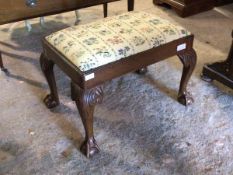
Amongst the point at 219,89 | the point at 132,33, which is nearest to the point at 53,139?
the point at 132,33

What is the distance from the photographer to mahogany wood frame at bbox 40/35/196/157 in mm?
1285

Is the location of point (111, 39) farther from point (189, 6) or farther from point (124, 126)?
A: point (189, 6)

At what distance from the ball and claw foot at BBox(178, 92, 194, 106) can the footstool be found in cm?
20

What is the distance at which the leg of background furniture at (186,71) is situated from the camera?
158 cm

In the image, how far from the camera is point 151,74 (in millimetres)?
2021

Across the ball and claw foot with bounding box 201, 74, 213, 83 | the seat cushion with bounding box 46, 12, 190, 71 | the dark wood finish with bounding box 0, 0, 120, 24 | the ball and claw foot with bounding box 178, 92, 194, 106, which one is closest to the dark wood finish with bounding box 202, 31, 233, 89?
the ball and claw foot with bounding box 201, 74, 213, 83

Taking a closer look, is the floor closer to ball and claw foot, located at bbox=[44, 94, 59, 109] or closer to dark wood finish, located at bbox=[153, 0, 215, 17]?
ball and claw foot, located at bbox=[44, 94, 59, 109]

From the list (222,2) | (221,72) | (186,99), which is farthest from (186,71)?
(222,2)

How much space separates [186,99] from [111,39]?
62 centimetres

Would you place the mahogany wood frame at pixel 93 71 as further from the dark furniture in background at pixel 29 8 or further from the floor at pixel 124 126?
the dark furniture in background at pixel 29 8

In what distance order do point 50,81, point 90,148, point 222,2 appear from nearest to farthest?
point 90,148 → point 50,81 → point 222,2

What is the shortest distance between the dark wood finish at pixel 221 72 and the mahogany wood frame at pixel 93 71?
0.32 m

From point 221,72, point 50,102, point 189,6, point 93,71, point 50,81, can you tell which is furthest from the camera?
point 189,6

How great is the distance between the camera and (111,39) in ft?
4.48
